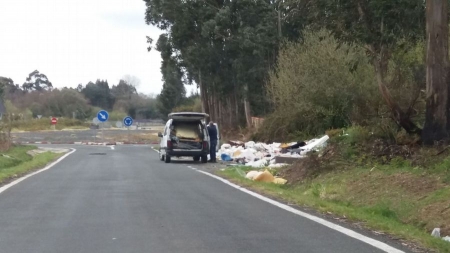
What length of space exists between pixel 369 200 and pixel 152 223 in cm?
486

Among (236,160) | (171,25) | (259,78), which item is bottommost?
(236,160)

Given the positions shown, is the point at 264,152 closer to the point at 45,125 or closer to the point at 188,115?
the point at 188,115

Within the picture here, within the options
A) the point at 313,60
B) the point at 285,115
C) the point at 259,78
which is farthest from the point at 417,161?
the point at 259,78

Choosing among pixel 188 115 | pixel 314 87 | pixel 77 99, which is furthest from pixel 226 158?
pixel 77 99

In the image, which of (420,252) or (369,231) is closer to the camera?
(420,252)

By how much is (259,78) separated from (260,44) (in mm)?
4060

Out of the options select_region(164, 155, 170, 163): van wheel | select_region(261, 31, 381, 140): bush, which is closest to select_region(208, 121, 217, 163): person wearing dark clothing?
select_region(164, 155, 170, 163): van wheel

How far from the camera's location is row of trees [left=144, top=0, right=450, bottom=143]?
16.3m

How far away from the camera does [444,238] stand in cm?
975

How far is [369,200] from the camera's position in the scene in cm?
1373

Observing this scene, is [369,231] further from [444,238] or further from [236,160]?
[236,160]

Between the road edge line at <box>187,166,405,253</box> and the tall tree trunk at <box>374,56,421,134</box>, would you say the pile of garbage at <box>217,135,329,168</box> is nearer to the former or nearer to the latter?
the tall tree trunk at <box>374,56,421,134</box>

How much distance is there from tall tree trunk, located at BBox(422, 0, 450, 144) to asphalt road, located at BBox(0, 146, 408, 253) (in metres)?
4.60

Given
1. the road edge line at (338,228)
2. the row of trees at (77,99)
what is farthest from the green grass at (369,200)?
the row of trees at (77,99)
